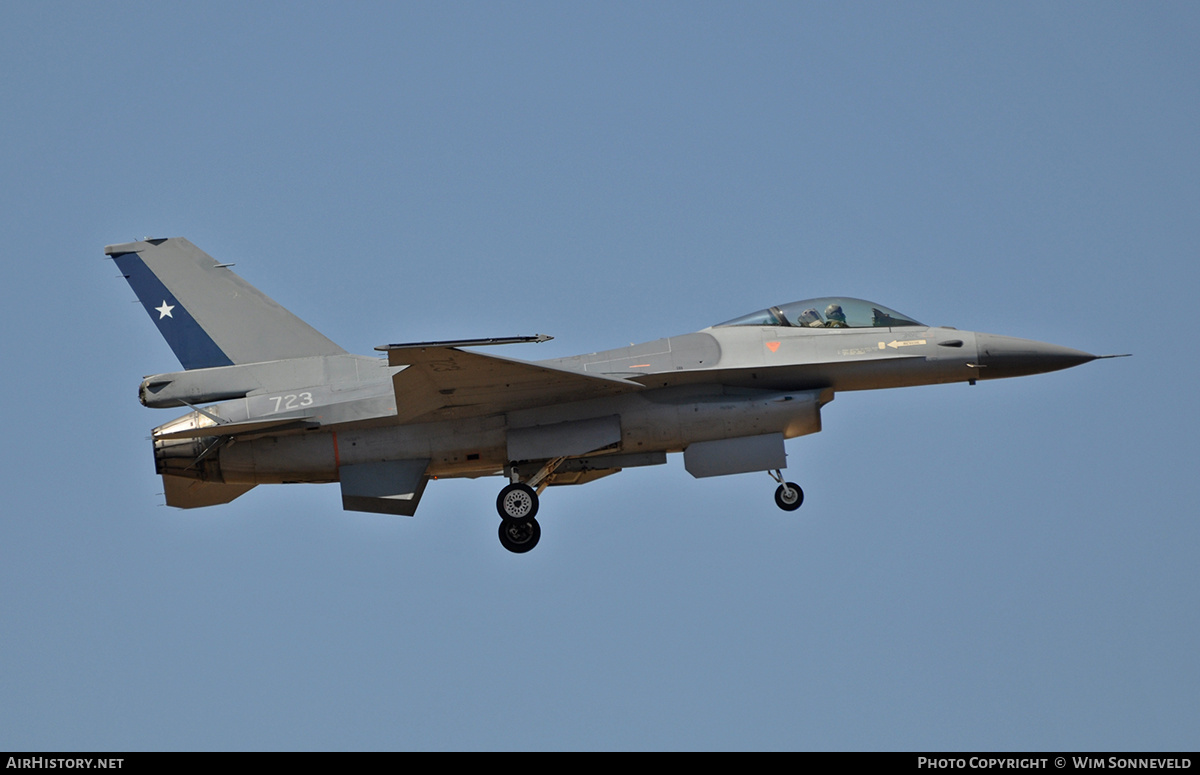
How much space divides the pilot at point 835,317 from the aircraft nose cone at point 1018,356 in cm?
200

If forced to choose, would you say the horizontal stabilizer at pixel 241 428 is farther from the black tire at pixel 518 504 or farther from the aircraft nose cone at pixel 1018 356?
the aircraft nose cone at pixel 1018 356

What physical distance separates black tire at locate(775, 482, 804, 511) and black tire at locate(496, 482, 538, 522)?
3614 millimetres

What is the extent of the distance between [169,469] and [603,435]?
6320mm

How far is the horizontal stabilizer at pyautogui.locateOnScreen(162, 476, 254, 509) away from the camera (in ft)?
71.6

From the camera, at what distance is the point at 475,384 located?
1989 cm

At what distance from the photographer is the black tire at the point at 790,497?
2131cm

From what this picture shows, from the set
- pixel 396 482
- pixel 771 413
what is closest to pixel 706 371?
pixel 771 413

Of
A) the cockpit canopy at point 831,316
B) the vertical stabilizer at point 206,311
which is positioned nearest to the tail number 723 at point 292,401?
the vertical stabilizer at point 206,311

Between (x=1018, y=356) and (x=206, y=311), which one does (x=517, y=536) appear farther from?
(x=1018, y=356)

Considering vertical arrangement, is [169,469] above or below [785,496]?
above

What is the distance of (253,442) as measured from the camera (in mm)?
21094
